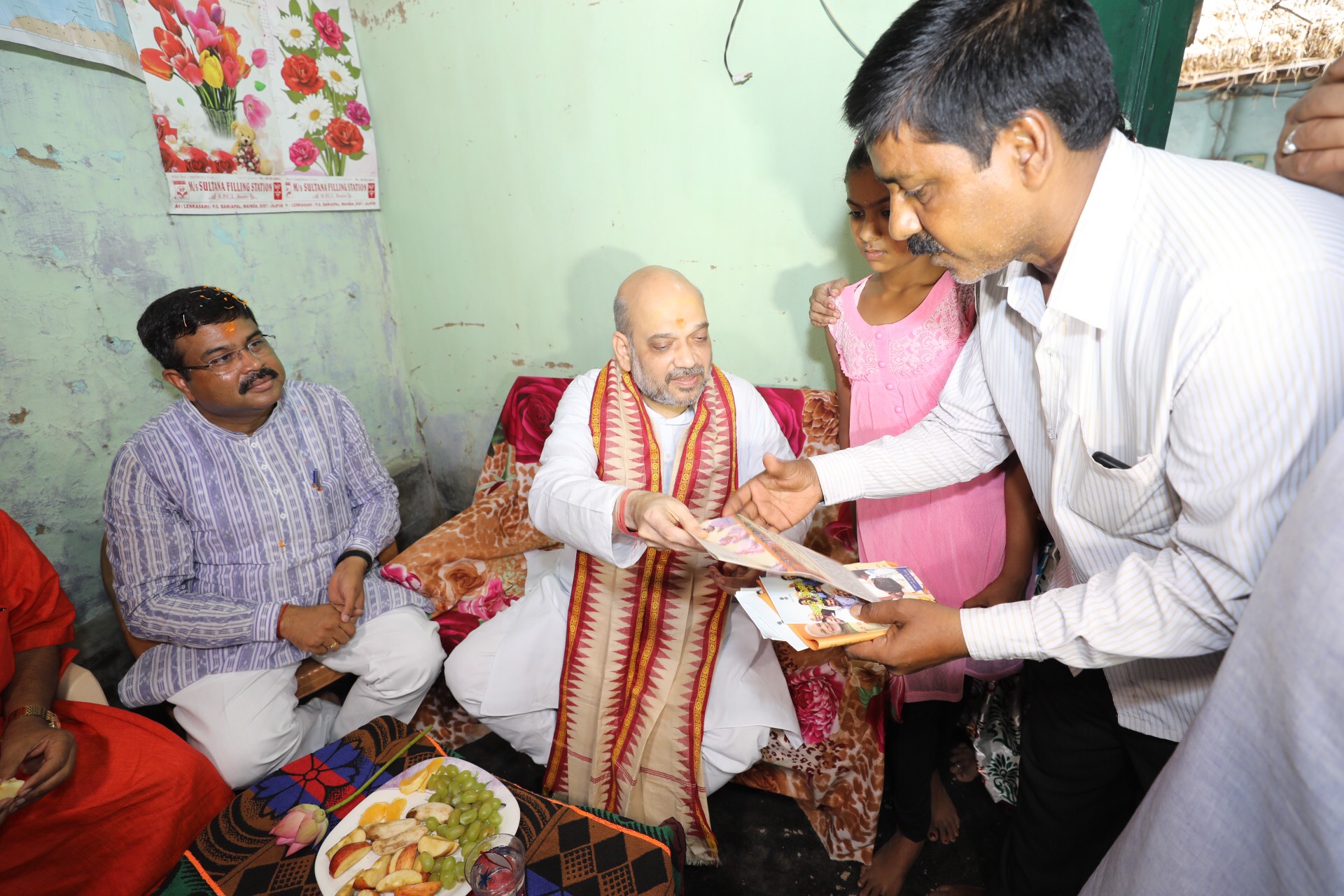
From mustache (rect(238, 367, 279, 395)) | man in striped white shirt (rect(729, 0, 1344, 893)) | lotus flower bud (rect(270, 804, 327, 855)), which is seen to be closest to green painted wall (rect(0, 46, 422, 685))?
mustache (rect(238, 367, 279, 395))

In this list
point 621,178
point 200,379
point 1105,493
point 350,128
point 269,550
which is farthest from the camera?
point 350,128

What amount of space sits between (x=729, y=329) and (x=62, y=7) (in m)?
2.85

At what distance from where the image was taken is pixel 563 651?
2.55 m

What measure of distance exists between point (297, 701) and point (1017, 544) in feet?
8.69

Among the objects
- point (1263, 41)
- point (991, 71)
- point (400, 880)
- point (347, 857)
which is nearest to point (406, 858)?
point (400, 880)

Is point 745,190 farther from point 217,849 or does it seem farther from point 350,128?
point 217,849

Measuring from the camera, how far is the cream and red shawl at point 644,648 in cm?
234

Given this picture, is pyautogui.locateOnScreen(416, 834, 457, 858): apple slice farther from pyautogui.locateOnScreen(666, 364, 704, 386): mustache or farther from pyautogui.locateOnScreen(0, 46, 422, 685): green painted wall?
pyautogui.locateOnScreen(0, 46, 422, 685): green painted wall

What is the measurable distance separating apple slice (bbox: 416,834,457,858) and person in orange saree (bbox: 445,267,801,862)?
0.79 metres

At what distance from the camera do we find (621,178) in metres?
3.21

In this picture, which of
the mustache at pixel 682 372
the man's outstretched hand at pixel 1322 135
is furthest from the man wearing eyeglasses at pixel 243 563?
the man's outstretched hand at pixel 1322 135

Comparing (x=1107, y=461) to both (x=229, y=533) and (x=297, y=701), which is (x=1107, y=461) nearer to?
(x=297, y=701)

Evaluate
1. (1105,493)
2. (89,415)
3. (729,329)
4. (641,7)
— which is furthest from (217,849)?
(641,7)

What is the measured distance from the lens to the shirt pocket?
1257mm
